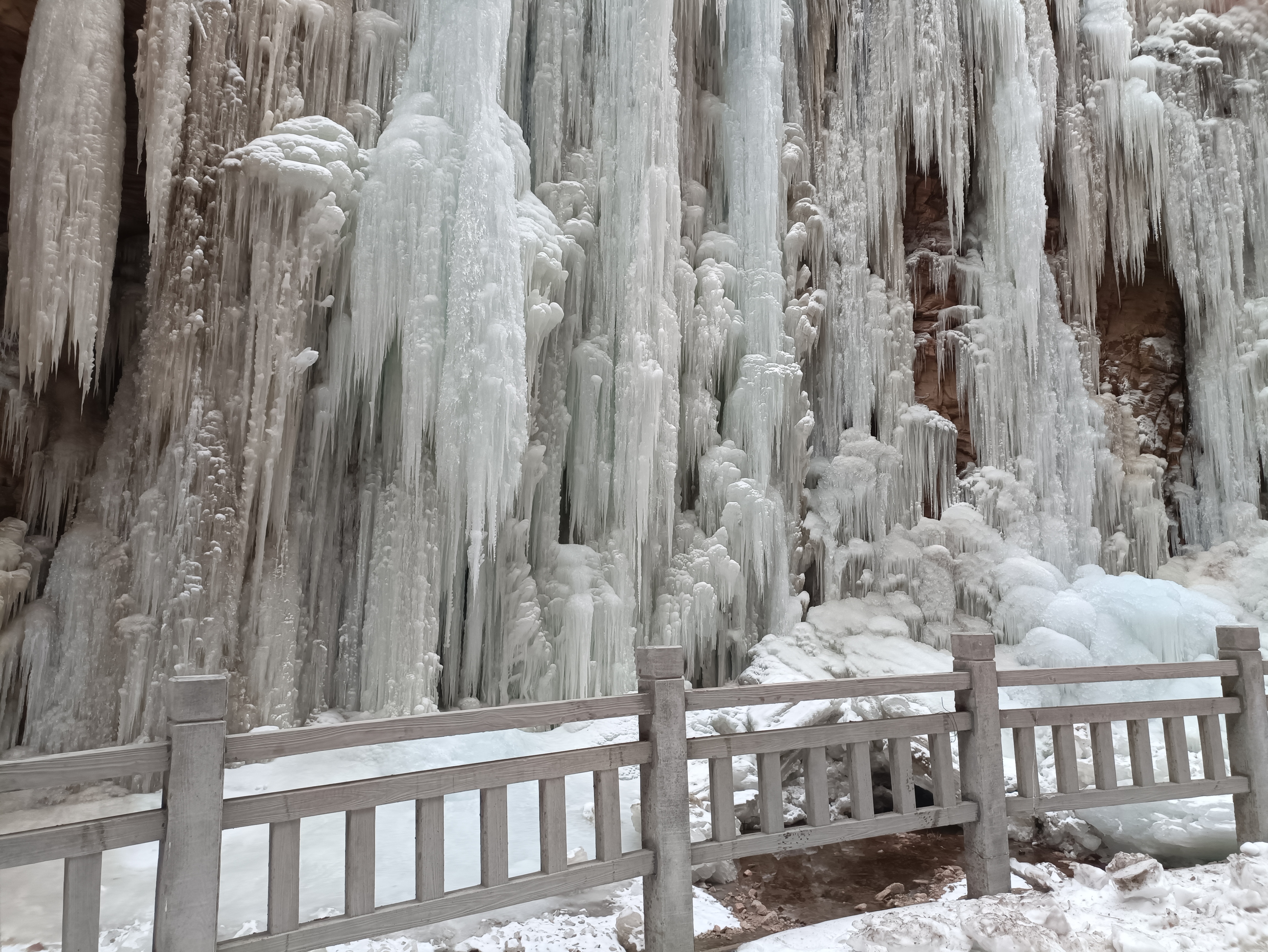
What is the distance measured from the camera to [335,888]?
3.92m

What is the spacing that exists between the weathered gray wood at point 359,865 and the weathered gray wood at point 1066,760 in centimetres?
316

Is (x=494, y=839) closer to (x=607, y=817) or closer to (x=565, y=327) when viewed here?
(x=607, y=817)

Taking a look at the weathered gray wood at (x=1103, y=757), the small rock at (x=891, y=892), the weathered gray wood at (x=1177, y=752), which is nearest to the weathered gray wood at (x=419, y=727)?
the weathered gray wood at (x=1103, y=757)

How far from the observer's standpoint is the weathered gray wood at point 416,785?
241 cm

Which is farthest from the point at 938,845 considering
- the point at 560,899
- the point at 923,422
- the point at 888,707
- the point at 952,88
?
the point at 952,88

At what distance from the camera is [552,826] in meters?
2.89

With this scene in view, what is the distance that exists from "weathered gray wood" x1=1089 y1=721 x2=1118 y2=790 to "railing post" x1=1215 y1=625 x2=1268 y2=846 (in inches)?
38.9

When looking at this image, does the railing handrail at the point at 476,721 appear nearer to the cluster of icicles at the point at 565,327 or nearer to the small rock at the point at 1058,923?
the small rock at the point at 1058,923

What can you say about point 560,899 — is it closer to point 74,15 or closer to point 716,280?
point 716,280

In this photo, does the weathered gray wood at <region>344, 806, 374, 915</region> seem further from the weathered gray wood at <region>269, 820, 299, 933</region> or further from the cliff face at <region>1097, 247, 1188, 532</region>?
the cliff face at <region>1097, 247, 1188, 532</region>

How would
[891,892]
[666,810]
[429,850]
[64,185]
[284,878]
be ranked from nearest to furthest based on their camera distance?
1. [284,878]
2. [429,850]
3. [666,810]
4. [891,892]
5. [64,185]

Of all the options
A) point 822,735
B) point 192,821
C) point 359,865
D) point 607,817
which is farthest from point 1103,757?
point 192,821

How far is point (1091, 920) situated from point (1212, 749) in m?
1.65

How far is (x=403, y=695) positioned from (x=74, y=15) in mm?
5302
